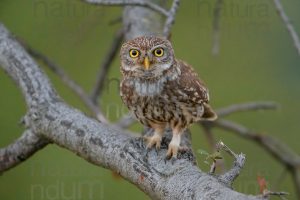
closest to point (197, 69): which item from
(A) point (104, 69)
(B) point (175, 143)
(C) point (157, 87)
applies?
(A) point (104, 69)

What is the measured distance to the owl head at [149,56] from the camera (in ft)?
11.9

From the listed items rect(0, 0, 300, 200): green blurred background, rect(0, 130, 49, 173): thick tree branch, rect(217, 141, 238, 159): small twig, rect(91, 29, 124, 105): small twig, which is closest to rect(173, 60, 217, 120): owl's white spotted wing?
rect(0, 130, 49, 173): thick tree branch

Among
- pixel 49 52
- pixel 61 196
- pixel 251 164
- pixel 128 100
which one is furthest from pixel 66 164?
pixel 128 100

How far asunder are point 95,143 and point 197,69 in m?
3.00

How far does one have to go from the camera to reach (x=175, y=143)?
3.48 metres

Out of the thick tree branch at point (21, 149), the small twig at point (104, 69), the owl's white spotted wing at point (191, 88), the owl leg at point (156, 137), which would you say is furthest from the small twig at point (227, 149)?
the small twig at point (104, 69)

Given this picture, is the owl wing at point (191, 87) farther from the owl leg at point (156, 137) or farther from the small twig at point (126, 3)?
the small twig at point (126, 3)

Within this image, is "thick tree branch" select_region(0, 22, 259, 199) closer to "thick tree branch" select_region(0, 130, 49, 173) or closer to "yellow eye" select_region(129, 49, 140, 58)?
"thick tree branch" select_region(0, 130, 49, 173)

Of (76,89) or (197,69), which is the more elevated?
(76,89)

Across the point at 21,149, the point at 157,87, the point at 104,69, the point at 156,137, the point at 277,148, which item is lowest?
the point at 277,148

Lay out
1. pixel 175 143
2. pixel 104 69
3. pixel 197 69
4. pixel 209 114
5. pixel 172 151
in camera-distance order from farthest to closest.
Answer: pixel 197 69
pixel 104 69
pixel 209 114
pixel 175 143
pixel 172 151

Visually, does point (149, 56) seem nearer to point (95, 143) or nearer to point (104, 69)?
point (95, 143)

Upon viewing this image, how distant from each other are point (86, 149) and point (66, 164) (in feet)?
7.88

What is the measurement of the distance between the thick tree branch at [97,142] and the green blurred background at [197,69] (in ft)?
5.05
